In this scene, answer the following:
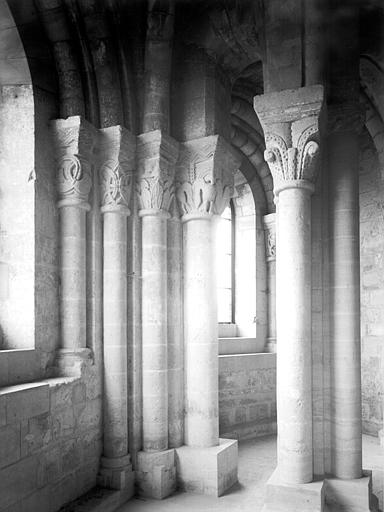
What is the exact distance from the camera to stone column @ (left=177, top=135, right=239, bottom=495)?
5348 mm

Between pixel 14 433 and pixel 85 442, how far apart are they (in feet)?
3.49

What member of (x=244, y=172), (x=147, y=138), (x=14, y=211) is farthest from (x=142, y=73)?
(x=244, y=172)

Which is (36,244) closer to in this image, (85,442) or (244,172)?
(85,442)

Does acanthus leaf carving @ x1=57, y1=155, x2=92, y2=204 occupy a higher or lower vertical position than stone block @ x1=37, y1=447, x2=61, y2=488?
higher

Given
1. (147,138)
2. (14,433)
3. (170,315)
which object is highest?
(147,138)

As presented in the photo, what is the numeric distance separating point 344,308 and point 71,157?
Answer: 2.89 m

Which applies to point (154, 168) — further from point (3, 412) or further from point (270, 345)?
point (270, 345)

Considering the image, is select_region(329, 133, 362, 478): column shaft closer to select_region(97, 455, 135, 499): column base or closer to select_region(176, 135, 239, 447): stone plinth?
select_region(176, 135, 239, 447): stone plinth

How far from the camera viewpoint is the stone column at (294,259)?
14.3 feet

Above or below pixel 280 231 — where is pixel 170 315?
below

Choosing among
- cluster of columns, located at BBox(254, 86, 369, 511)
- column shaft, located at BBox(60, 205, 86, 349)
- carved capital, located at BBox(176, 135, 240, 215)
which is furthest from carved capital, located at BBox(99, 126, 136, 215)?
cluster of columns, located at BBox(254, 86, 369, 511)

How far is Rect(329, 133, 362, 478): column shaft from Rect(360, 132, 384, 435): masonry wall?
3636 mm

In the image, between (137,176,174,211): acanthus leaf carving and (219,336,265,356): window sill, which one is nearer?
(137,176,174,211): acanthus leaf carving

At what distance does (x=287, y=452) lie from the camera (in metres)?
4.36
